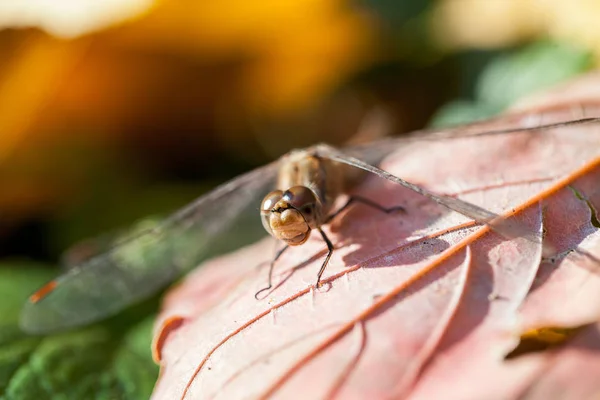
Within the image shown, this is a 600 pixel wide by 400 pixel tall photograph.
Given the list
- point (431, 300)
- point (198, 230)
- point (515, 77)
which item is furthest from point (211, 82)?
point (431, 300)

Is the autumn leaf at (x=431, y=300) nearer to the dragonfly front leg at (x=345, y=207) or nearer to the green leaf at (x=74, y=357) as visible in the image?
the dragonfly front leg at (x=345, y=207)

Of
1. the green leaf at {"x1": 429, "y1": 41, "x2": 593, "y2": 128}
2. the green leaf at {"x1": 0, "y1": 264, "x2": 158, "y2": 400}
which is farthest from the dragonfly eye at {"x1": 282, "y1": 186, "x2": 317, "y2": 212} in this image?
the green leaf at {"x1": 429, "y1": 41, "x2": 593, "y2": 128}

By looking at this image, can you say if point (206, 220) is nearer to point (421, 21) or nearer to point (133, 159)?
point (133, 159)

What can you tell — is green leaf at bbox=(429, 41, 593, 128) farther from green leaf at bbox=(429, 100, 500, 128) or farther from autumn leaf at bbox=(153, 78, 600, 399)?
autumn leaf at bbox=(153, 78, 600, 399)

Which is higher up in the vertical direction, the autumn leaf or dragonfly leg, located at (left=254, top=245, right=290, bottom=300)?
the autumn leaf

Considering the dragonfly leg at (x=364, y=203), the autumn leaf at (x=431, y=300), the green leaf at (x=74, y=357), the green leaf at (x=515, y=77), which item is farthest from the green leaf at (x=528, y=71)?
the green leaf at (x=74, y=357)

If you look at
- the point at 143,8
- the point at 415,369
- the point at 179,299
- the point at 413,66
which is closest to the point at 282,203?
the point at 179,299
